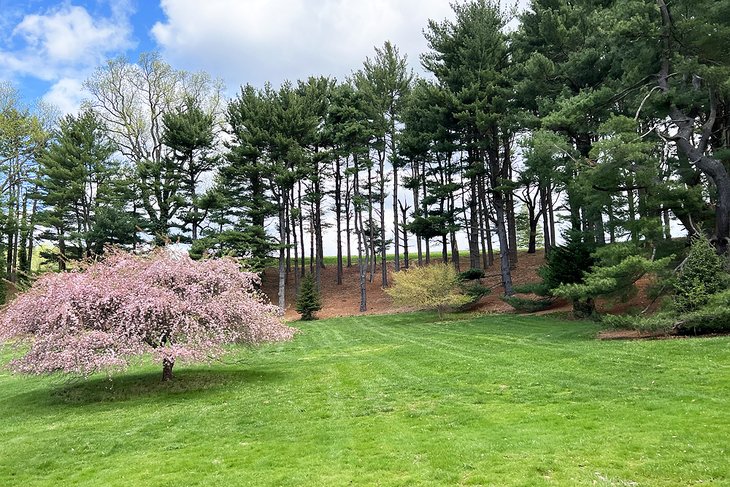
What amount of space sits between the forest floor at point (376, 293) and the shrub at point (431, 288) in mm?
1879

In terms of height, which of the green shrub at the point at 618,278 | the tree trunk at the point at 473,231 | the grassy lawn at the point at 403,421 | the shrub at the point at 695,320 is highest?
the tree trunk at the point at 473,231

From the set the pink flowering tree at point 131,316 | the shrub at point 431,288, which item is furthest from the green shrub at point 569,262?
the pink flowering tree at point 131,316

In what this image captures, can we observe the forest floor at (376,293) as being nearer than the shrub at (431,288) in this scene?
Yes

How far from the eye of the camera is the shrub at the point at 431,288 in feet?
72.1

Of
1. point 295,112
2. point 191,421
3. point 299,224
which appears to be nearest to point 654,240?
point 191,421

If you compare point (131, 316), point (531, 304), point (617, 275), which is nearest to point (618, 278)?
point (617, 275)

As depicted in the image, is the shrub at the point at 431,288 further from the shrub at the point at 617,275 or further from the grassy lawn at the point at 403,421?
the grassy lawn at the point at 403,421

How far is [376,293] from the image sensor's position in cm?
3169

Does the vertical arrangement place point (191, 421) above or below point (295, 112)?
below

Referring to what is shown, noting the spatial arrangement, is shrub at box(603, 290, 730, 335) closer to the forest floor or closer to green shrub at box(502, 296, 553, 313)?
the forest floor

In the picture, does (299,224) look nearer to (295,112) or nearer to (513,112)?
(295,112)

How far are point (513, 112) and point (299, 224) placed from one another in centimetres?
2032

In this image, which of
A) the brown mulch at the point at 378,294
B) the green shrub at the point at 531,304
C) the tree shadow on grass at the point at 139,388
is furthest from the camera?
the green shrub at the point at 531,304

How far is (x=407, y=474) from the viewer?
4812mm
